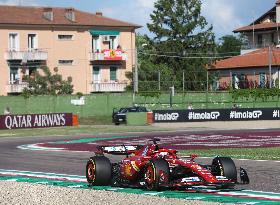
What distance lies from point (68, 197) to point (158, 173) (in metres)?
1.79

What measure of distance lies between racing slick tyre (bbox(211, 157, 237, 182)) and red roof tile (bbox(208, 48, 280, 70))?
70.6 metres

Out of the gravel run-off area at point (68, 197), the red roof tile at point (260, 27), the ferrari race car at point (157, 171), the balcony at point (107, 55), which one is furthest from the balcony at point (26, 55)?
the gravel run-off area at point (68, 197)

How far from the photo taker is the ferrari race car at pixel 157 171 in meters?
15.6

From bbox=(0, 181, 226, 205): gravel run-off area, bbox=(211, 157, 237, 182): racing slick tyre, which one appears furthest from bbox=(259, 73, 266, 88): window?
bbox=(0, 181, 226, 205): gravel run-off area

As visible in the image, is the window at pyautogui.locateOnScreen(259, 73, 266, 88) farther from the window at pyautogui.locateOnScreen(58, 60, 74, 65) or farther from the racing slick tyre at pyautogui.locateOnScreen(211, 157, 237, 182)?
the racing slick tyre at pyautogui.locateOnScreen(211, 157, 237, 182)

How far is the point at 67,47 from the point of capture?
8012 centimetres

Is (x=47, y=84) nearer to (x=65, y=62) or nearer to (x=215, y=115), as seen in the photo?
(x=65, y=62)

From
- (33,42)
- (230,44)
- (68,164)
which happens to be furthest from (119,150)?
(230,44)

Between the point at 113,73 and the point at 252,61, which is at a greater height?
A: the point at 252,61

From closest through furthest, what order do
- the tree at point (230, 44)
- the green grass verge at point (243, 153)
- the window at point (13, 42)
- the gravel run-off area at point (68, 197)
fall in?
1. the gravel run-off area at point (68, 197)
2. the green grass verge at point (243, 153)
3. the window at point (13, 42)
4. the tree at point (230, 44)

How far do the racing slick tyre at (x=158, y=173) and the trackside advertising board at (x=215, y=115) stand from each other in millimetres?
40675

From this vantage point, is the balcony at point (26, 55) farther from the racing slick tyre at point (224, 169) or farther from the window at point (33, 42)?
the racing slick tyre at point (224, 169)

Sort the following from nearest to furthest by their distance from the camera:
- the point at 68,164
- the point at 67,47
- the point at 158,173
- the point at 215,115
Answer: the point at 158,173 → the point at 68,164 → the point at 215,115 → the point at 67,47

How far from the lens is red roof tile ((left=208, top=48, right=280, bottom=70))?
88062 millimetres
